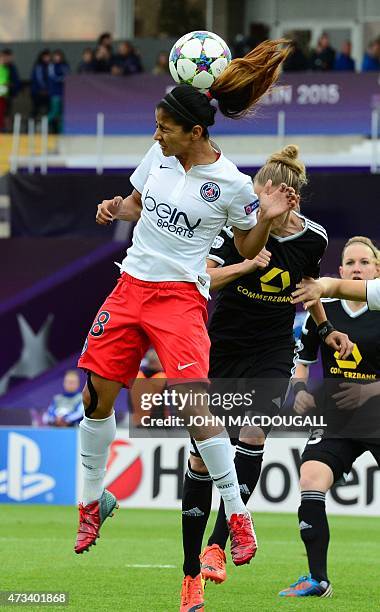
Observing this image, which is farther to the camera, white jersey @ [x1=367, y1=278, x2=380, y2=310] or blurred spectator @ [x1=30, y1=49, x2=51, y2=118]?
blurred spectator @ [x1=30, y1=49, x2=51, y2=118]

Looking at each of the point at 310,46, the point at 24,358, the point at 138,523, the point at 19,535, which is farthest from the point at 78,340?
the point at 310,46

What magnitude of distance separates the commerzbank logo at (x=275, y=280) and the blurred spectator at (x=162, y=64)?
46.2 ft

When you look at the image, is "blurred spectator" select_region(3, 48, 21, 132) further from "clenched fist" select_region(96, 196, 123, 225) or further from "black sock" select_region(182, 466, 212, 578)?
"black sock" select_region(182, 466, 212, 578)

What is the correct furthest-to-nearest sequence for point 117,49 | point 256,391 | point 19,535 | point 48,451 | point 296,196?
point 117,49
point 48,451
point 19,535
point 256,391
point 296,196

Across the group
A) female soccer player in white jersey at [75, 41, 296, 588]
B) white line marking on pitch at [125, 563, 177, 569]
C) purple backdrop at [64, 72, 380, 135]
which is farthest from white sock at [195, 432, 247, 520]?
purple backdrop at [64, 72, 380, 135]

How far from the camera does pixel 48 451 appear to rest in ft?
45.9

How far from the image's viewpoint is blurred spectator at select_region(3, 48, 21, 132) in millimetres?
22547

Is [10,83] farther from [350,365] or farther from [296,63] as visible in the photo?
[350,365]

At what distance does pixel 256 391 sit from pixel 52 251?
37.1 ft

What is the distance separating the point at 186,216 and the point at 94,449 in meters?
1.27

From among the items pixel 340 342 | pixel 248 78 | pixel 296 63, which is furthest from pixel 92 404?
pixel 296 63

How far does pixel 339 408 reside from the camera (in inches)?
303

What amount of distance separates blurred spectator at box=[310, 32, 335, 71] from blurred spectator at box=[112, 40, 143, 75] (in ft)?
9.53

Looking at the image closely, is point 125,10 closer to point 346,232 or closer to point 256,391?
point 346,232
